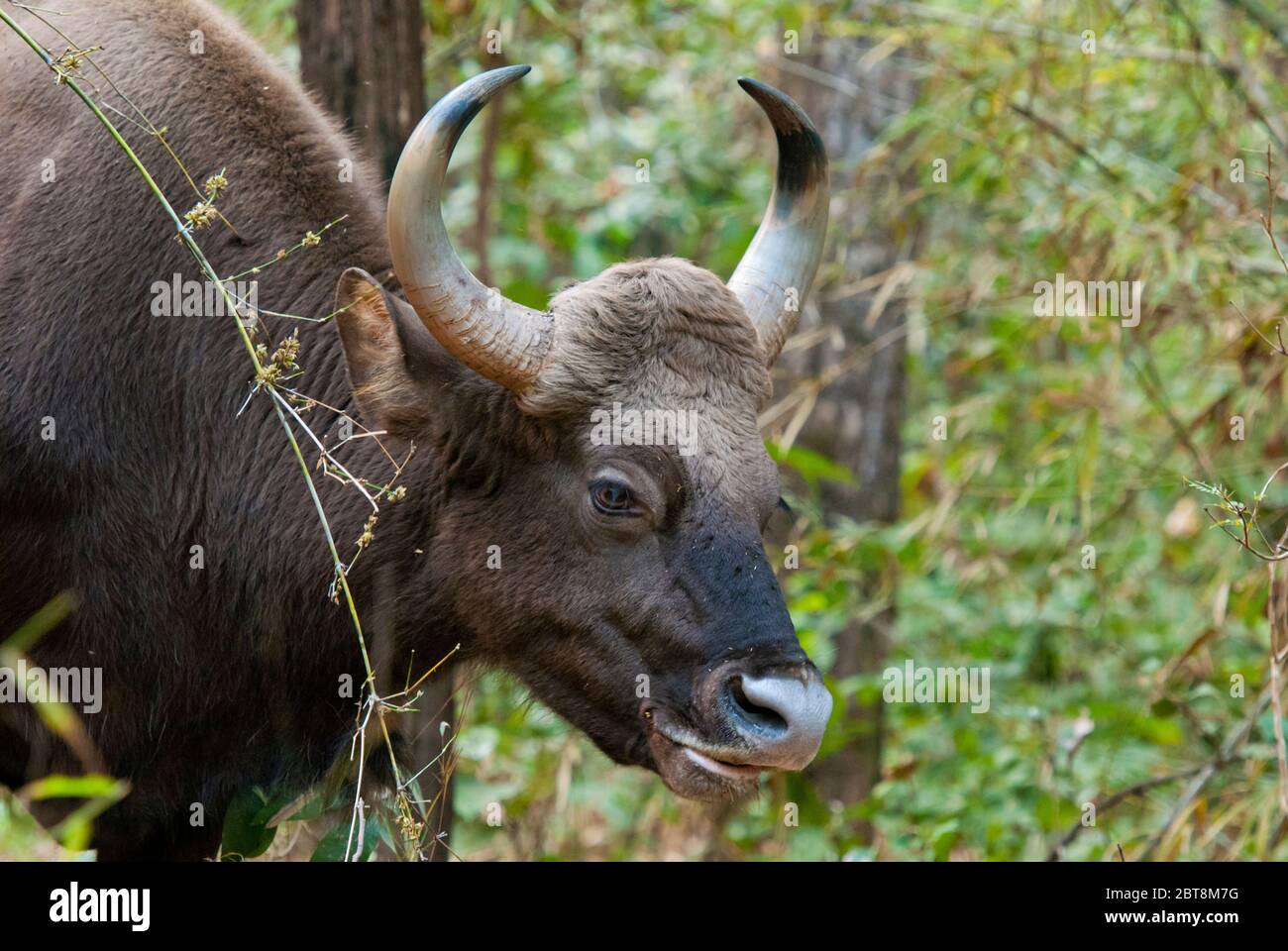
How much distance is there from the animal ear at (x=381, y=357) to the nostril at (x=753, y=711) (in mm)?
1389

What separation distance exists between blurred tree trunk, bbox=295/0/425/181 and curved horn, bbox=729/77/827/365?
1.75 metres

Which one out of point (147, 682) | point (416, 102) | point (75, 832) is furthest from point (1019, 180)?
point (75, 832)

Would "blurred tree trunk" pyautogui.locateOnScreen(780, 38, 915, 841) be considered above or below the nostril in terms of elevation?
above

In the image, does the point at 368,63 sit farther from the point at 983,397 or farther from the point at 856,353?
the point at 983,397

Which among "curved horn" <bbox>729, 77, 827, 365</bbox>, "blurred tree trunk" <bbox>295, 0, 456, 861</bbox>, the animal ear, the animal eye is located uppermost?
"blurred tree trunk" <bbox>295, 0, 456, 861</bbox>

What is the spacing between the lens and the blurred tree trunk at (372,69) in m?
6.02

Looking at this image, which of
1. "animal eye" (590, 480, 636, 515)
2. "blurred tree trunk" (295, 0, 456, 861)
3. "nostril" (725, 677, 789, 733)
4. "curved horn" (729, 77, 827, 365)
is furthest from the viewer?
"blurred tree trunk" (295, 0, 456, 861)

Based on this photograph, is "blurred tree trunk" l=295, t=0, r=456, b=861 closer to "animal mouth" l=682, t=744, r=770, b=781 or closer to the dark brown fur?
the dark brown fur

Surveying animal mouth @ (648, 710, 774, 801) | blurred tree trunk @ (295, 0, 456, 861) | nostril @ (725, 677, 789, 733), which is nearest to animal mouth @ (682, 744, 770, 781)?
animal mouth @ (648, 710, 774, 801)

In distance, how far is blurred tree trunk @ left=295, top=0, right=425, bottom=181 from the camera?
→ 19.8 ft

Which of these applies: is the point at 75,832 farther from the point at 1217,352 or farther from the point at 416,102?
the point at 1217,352

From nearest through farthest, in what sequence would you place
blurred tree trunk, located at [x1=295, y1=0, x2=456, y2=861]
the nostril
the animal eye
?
the nostril → the animal eye → blurred tree trunk, located at [x1=295, y1=0, x2=456, y2=861]
